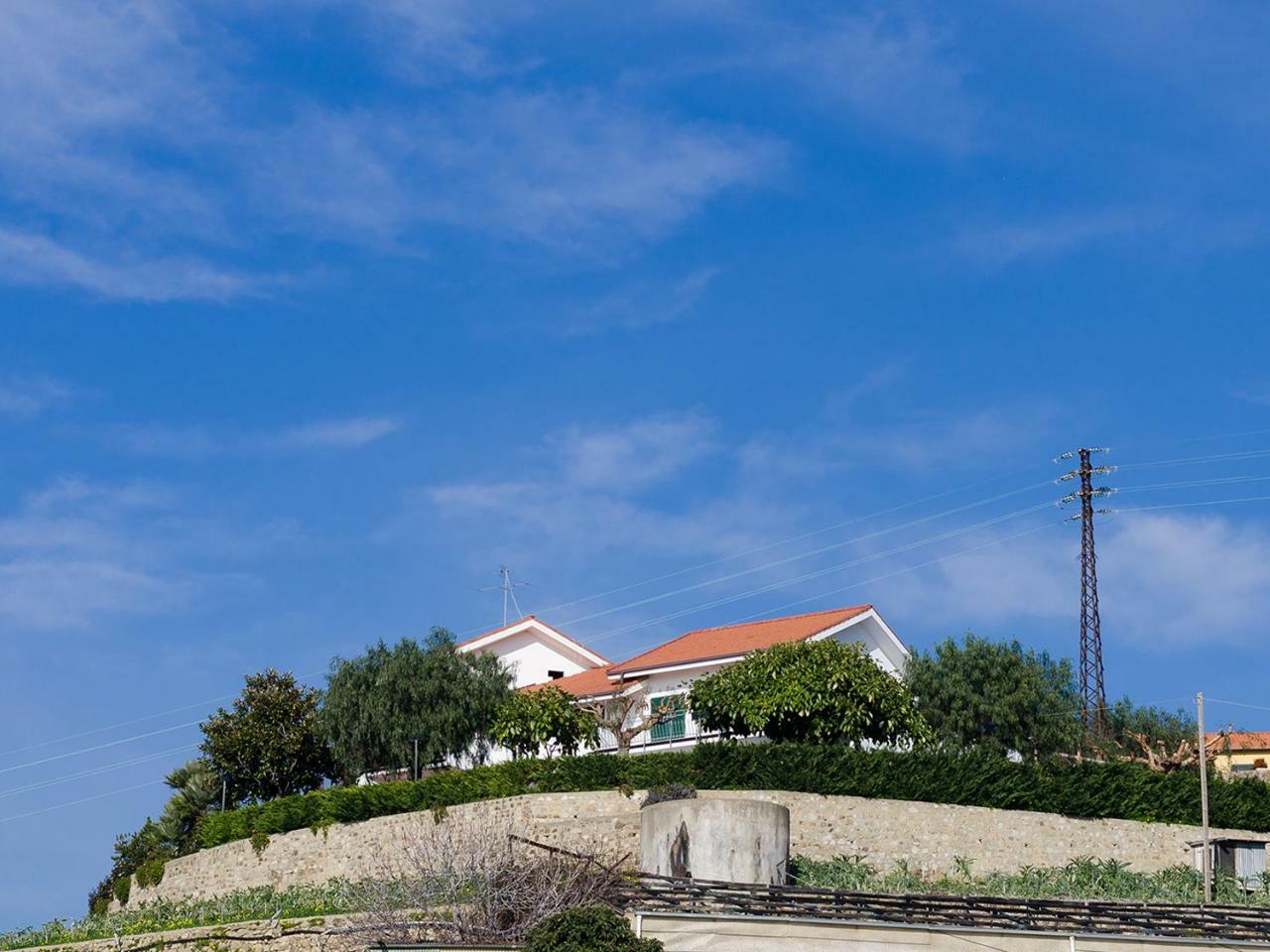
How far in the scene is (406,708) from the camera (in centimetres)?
4797

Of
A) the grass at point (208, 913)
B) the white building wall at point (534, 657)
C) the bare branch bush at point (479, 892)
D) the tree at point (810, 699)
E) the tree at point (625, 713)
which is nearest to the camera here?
the bare branch bush at point (479, 892)

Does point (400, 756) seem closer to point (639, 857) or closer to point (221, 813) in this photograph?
point (221, 813)

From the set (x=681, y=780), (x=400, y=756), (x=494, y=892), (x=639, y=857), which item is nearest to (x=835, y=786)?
(x=681, y=780)

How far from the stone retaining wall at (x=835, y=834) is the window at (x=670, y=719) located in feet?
44.2

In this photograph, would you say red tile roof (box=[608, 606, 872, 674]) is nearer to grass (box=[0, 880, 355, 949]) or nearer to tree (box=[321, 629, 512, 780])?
tree (box=[321, 629, 512, 780])

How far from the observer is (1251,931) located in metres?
25.5

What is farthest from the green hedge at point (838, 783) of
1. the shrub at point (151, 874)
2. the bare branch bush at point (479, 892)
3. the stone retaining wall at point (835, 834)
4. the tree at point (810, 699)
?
the bare branch bush at point (479, 892)

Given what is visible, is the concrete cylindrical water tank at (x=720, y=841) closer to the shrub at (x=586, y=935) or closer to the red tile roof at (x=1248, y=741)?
the shrub at (x=586, y=935)

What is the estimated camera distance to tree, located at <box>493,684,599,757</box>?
4553 centimetres

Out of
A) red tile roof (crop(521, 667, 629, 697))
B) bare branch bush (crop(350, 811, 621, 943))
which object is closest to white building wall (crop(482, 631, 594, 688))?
red tile roof (crop(521, 667, 629, 697))

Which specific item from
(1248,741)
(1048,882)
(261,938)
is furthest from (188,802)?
(1248,741)

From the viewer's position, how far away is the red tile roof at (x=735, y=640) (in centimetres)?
5147

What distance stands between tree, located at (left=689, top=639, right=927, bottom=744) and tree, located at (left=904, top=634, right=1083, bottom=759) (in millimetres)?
7635

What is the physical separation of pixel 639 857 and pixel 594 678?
78.6 feet
